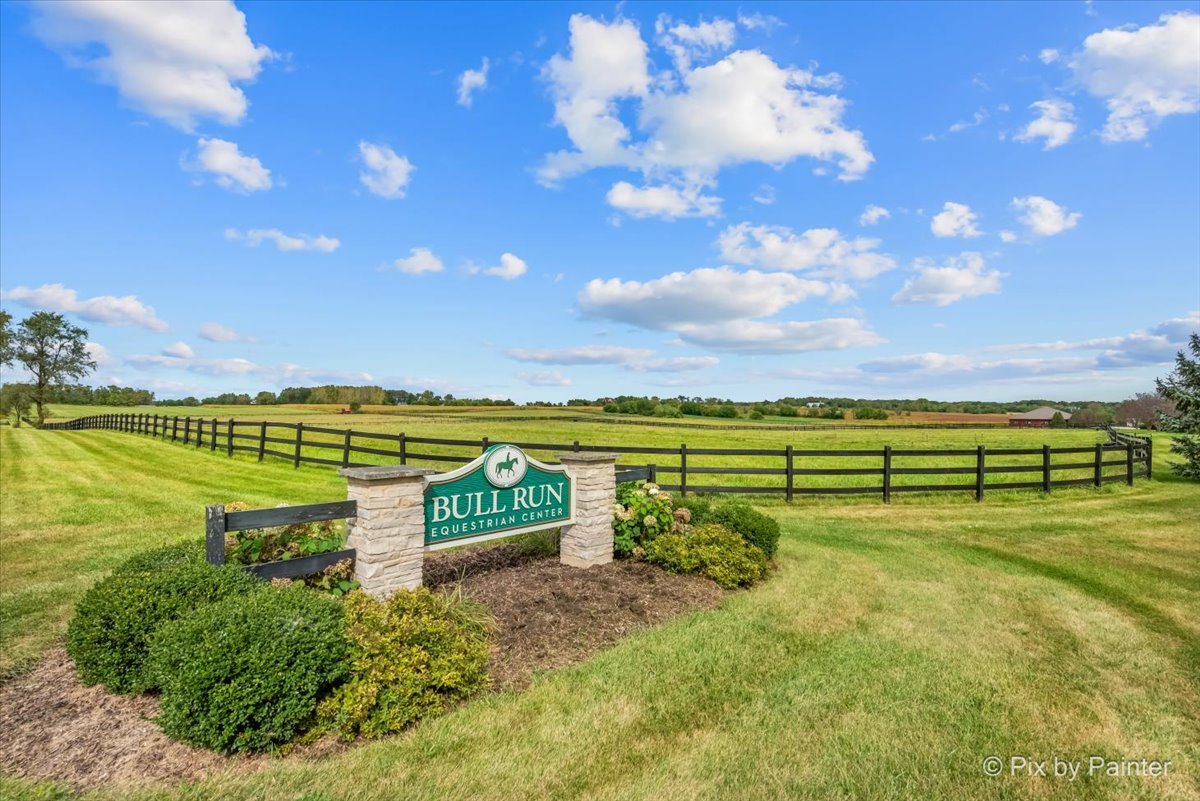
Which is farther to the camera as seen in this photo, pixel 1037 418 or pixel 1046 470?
pixel 1037 418

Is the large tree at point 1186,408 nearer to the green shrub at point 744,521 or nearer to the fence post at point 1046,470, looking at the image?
the fence post at point 1046,470

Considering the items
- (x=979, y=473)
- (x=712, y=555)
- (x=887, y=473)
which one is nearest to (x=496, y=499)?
(x=712, y=555)

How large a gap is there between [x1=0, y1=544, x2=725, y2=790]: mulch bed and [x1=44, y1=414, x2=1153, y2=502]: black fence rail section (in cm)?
200

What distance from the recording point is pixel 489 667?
441 cm

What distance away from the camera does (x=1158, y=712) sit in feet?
13.7

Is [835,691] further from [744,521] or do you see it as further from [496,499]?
[496,499]

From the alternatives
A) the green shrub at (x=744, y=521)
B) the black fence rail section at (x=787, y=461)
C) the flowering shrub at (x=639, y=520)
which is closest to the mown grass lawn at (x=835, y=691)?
the green shrub at (x=744, y=521)

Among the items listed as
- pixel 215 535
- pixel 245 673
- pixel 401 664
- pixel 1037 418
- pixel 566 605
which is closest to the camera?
pixel 245 673

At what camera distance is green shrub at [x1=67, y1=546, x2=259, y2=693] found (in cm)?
400

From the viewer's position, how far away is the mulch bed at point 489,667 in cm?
331

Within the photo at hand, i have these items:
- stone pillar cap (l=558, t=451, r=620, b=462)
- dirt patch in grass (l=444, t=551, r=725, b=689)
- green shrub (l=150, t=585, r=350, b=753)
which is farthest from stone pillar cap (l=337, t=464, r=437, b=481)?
stone pillar cap (l=558, t=451, r=620, b=462)

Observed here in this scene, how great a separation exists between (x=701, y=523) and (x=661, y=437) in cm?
2029

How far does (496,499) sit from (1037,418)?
1996 inches

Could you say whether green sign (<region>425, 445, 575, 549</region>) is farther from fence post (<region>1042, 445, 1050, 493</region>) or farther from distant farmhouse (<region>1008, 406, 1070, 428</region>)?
distant farmhouse (<region>1008, 406, 1070, 428</region>)
